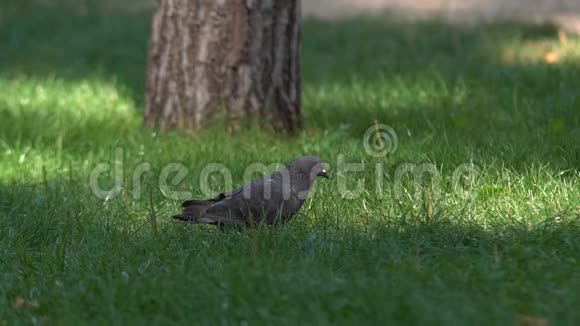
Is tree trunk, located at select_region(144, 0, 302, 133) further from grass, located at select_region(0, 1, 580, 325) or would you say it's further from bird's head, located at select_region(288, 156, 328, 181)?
bird's head, located at select_region(288, 156, 328, 181)

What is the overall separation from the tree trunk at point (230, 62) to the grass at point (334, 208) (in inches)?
8.1

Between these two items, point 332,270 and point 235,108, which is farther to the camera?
point 235,108

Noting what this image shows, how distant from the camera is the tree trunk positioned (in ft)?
23.3

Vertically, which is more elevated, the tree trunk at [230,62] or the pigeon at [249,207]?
the tree trunk at [230,62]

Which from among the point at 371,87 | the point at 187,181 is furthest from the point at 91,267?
the point at 371,87

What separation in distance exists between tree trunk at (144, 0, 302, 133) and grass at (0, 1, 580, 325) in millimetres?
205

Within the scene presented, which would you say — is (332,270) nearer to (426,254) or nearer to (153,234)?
(426,254)

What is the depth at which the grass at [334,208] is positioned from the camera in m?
3.86

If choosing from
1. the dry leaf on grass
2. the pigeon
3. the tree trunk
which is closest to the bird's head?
the pigeon

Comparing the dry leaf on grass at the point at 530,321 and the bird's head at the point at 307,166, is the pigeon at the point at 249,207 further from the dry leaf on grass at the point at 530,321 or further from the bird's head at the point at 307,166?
the dry leaf on grass at the point at 530,321

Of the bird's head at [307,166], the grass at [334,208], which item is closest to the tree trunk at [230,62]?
the grass at [334,208]

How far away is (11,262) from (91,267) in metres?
0.49

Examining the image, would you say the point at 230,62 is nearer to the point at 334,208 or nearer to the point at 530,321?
the point at 334,208

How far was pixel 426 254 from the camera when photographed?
14.5ft
